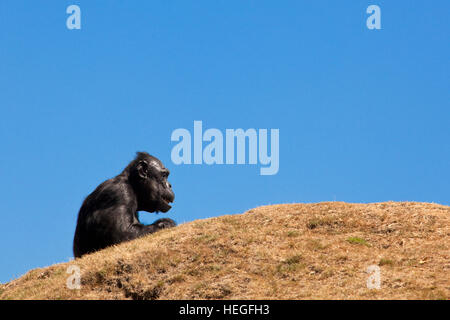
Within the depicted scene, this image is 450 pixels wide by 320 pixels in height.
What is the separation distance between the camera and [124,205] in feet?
62.8

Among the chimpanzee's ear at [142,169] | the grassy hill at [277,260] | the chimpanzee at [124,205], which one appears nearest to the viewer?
the grassy hill at [277,260]

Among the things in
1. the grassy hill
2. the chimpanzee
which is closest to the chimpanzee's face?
the chimpanzee

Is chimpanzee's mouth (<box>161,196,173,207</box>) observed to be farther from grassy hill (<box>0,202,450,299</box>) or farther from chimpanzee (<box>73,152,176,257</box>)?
grassy hill (<box>0,202,450,299</box>)

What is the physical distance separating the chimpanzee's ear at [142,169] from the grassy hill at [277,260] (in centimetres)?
257

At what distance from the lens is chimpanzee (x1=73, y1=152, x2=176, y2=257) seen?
18891mm

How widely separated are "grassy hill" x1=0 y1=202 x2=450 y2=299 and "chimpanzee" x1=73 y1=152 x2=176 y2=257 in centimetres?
90

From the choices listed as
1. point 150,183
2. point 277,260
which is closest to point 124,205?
point 150,183

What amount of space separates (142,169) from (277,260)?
22.9 feet

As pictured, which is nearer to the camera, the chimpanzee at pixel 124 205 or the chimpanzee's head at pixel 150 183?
the chimpanzee at pixel 124 205

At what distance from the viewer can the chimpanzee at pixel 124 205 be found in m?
18.9

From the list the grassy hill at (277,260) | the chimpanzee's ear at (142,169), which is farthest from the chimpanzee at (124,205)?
the grassy hill at (277,260)

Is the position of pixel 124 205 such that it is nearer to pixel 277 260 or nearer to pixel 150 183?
pixel 150 183

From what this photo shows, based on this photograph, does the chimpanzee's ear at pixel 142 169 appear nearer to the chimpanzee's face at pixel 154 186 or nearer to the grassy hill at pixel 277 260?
the chimpanzee's face at pixel 154 186
